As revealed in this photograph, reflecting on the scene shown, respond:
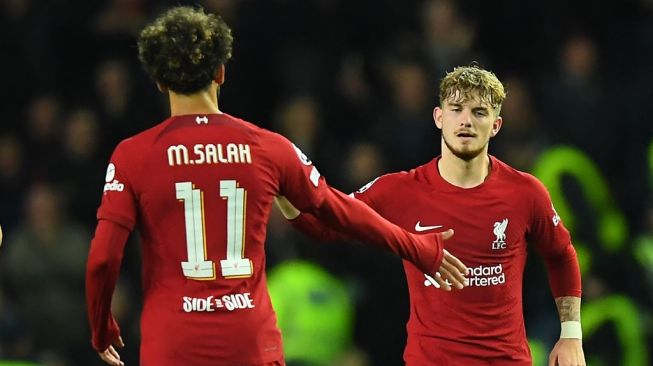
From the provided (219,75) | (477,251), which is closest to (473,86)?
(477,251)

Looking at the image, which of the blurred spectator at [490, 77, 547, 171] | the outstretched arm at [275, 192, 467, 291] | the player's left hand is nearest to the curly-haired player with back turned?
the outstretched arm at [275, 192, 467, 291]

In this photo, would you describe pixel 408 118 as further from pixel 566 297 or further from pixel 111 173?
pixel 111 173

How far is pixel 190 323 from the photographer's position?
5.24m

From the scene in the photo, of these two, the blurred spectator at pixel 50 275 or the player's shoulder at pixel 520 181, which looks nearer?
the player's shoulder at pixel 520 181

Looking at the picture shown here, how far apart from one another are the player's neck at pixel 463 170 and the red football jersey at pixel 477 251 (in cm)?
3

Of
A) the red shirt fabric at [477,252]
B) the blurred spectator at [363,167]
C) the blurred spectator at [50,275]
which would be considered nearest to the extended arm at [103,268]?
the red shirt fabric at [477,252]

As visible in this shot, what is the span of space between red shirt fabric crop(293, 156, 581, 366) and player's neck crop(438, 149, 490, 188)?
0.03 m

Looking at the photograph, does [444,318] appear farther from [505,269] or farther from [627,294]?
[627,294]

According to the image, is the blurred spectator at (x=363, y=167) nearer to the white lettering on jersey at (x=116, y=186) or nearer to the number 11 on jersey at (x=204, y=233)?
the number 11 on jersey at (x=204, y=233)

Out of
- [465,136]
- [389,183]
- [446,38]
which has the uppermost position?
[446,38]

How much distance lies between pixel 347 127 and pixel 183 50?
538 cm

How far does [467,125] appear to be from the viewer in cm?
619

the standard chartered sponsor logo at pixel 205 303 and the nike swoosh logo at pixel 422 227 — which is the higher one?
the nike swoosh logo at pixel 422 227

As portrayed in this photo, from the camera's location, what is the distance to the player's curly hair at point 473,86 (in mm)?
6258
